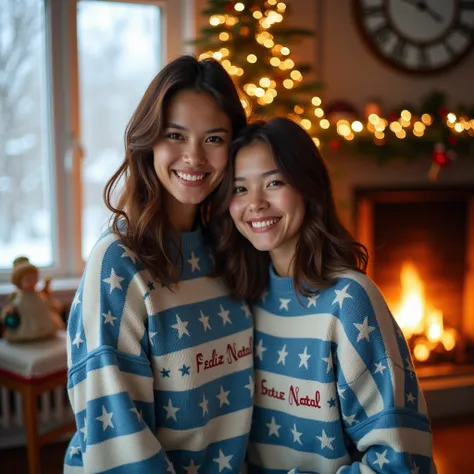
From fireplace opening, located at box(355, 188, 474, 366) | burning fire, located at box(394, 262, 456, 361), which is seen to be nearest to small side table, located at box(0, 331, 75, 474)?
fireplace opening, located at box(355, 188, 474, 366)

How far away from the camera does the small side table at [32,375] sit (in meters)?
2.12

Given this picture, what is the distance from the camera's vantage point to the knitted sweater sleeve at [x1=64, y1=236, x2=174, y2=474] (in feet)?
3.77

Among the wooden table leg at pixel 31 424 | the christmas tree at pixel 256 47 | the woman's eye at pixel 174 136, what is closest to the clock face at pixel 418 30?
the christmas tree at pixel 256 47

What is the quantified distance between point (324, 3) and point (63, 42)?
1348 millimetres

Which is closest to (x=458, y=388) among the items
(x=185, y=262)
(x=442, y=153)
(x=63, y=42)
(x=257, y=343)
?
(x=442, y=153)

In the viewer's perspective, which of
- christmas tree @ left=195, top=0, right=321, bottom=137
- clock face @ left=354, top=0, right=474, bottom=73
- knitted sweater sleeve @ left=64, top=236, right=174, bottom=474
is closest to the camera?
knitted sweater sleeve @ left=64, top=236, right=174, bottom=474

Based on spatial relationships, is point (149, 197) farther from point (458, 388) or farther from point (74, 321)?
point (458, 388)

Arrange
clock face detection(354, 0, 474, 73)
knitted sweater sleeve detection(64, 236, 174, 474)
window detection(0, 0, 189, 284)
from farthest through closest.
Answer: clock face detection(354, 0, 474, 73) < window detection(0, 0, 189, 284) < knitted sweater sleeve detection(64, 236, 174, 474)

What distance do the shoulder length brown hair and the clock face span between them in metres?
1.93

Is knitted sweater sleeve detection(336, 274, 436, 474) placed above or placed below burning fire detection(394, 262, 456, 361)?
above

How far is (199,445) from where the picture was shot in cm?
127

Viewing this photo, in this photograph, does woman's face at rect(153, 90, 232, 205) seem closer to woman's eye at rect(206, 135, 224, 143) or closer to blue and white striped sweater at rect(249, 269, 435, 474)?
woman's eye at rect(206, 135, 224, 143)

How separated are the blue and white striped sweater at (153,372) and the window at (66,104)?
5.66 ft

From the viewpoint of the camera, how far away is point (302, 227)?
1429 millimetres
